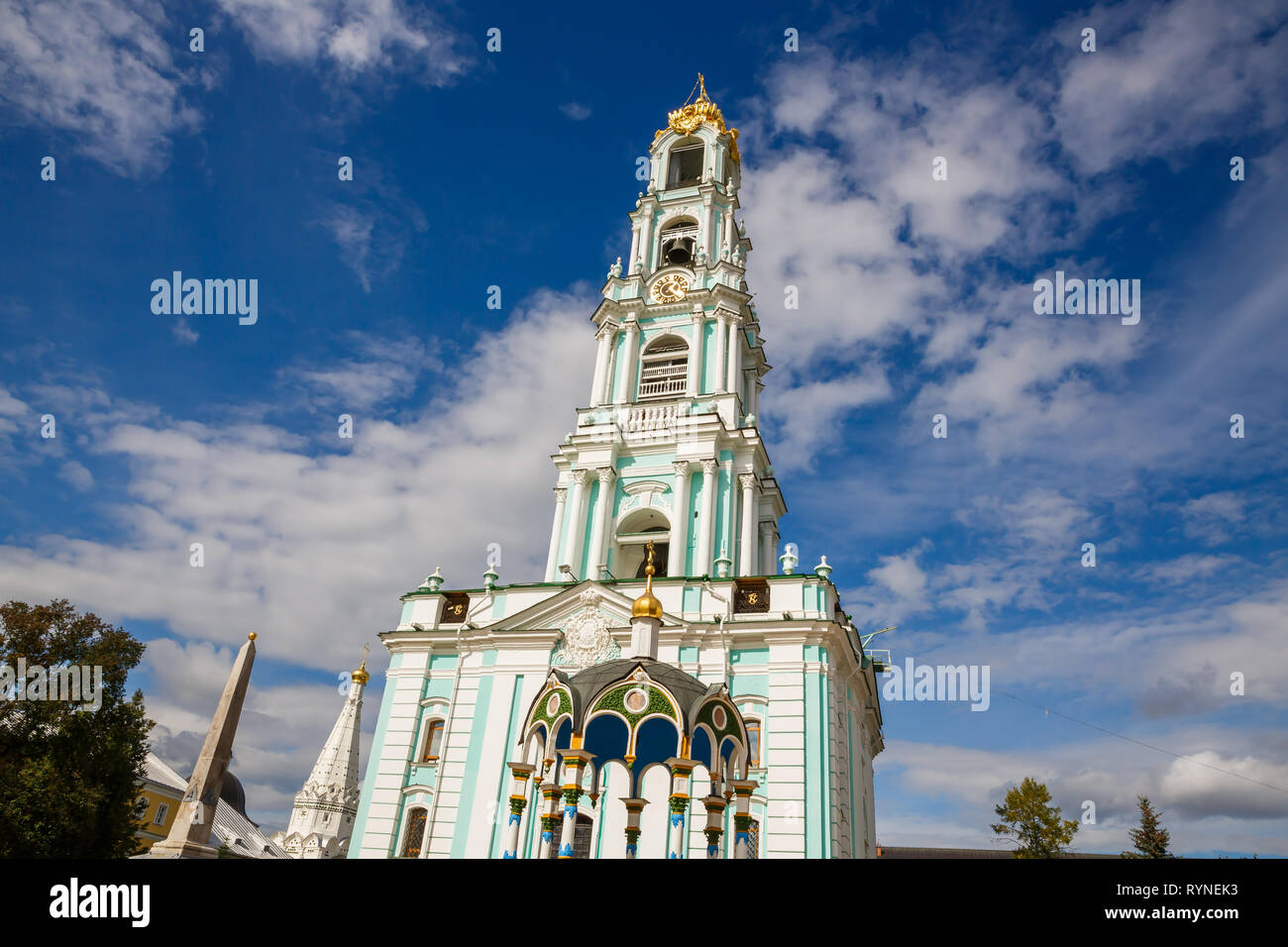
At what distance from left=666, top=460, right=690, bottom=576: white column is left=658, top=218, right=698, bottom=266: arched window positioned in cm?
1128

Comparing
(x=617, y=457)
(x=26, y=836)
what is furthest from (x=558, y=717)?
(x=26, y=836)

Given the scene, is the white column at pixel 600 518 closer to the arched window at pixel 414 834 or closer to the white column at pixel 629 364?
the white column at pixel 629 364

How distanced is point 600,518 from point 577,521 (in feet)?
2.95

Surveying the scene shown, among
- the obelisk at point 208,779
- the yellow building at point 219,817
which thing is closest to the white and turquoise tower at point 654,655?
the obelisk at point 208,779

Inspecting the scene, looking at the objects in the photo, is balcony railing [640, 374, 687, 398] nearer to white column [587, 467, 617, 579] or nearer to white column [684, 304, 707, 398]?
white column [684, 304, 707, 398]

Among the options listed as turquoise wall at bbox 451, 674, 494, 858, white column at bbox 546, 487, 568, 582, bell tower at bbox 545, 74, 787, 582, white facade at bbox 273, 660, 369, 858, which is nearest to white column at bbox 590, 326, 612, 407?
bell tower at bbox 545, 74, 787, 582

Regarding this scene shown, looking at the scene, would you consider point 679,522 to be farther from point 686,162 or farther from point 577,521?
point 686,162

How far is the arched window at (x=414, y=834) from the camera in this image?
22.8m

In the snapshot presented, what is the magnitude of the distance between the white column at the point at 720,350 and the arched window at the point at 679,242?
467 cm

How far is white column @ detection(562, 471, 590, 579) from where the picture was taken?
27969mm

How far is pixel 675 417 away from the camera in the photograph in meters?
30.0

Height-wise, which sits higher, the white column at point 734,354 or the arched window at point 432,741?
the white column at point 734,354

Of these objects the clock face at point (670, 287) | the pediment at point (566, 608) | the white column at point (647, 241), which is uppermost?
the white column at point (647, 241)
